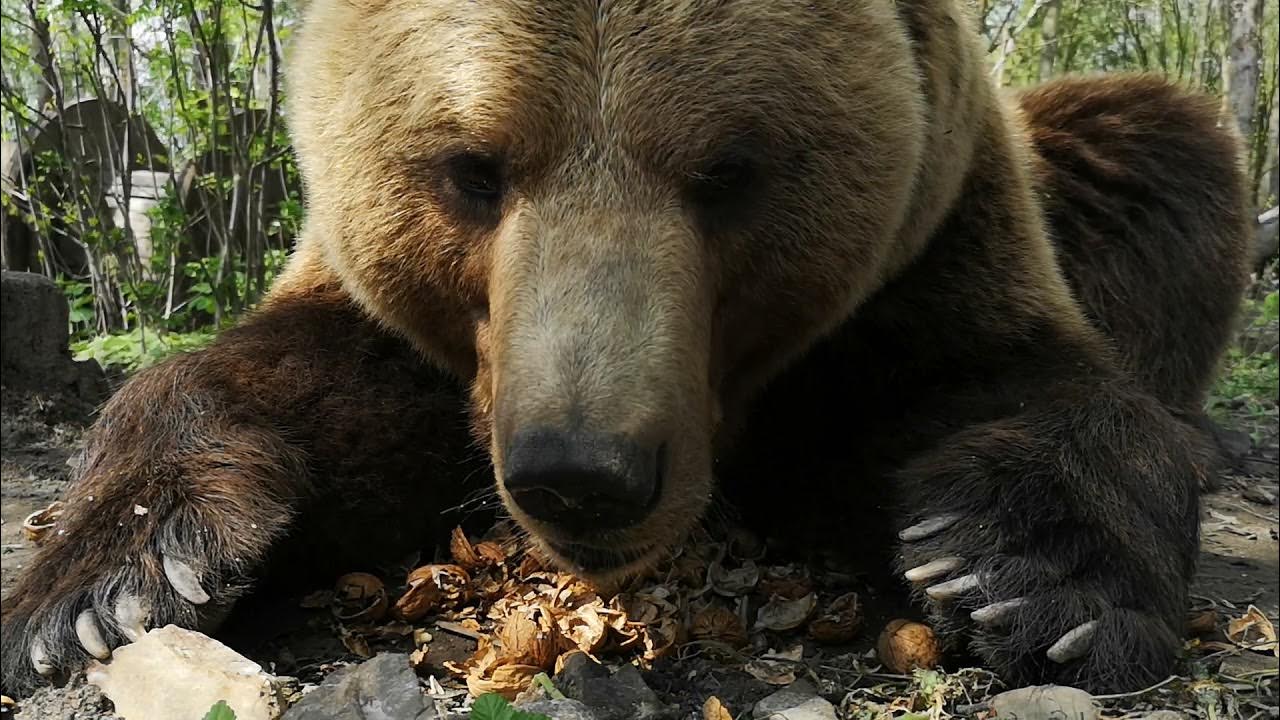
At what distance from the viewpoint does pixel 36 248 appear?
4301mm

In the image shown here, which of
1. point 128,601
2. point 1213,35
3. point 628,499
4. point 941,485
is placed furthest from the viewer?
point 1213,35

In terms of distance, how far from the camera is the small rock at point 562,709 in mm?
Answer: 1989

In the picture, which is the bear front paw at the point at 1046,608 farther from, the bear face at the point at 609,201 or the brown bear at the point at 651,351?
the bear face at the point at 609,201

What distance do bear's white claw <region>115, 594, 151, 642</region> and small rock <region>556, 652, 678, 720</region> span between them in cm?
85

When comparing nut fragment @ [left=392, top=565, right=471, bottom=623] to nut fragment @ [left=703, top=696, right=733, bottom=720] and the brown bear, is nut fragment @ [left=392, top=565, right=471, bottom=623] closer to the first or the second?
the brown bear

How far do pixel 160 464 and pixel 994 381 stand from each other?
6.45 feet

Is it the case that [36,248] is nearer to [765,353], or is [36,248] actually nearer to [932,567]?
[765,353]

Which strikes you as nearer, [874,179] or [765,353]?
[874,179]

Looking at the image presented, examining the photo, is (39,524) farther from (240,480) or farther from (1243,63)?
(1243,63)

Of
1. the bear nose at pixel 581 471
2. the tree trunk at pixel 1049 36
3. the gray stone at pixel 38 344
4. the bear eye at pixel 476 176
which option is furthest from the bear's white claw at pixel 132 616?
the tree trunk at pixel 1049 36

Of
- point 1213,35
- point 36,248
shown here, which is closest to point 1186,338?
point 1213,35

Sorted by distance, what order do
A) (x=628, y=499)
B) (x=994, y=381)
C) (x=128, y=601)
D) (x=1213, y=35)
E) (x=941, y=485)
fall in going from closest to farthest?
(x=628, y=499), (x=128, y=601), (x=941, y=485), (x=994, y=381), (x=1213, y=35)

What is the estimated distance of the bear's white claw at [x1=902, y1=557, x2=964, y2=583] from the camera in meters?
2.40

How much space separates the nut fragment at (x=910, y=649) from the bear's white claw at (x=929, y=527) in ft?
0.60
